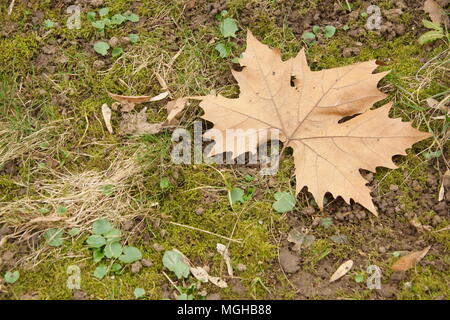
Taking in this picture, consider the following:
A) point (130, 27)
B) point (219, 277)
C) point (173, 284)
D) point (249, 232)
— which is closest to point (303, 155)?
point (249, 232)

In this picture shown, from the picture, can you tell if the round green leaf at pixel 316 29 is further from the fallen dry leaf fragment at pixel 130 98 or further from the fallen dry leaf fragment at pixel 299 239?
the fallen dry leaf fragment at pixel 299 239

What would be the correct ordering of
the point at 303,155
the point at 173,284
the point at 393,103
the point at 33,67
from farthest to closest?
the point at 33,67, the point at 393,103, the point at 303,155, the point at 173,284

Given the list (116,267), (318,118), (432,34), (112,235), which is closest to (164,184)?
(112,235)

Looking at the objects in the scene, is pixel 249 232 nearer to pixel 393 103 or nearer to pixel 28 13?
pixel 393 103

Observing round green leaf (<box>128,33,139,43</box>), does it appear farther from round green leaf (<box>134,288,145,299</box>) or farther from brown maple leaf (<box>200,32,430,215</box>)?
round green leaf (<box>134,288,145,299</box>)

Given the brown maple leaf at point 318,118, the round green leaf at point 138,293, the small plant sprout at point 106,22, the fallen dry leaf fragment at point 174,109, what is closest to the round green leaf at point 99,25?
the small plant sprout at point 106,22
